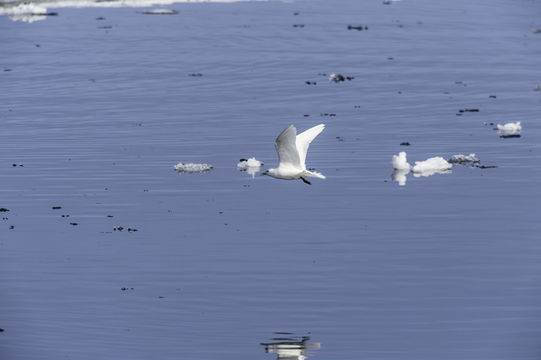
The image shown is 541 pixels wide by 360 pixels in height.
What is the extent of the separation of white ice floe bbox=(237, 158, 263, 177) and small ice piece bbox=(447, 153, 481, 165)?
6.06 metres

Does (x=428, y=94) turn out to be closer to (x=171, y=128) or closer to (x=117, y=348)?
(x=171, y=128)

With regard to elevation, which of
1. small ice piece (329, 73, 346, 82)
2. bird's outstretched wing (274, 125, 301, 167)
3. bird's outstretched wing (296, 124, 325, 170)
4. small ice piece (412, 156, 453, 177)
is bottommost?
bird's outstretched wing (274, 125, 301, 167)

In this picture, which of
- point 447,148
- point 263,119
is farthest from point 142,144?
point 447,148

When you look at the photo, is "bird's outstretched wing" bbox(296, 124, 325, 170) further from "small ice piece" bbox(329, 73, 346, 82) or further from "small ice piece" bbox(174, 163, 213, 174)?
"small ice piece" bbox(329, 73, 346, 82)

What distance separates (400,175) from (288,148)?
8.66 metres

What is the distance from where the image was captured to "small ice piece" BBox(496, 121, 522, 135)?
1483 inches

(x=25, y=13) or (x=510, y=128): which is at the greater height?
(x=25, y=13)

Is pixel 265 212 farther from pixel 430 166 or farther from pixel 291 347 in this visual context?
pixel 291 347

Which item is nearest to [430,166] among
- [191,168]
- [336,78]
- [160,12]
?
[191,168]

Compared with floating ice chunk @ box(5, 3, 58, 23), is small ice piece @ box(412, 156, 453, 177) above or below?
below

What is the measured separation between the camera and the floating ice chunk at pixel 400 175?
32062 millimetres

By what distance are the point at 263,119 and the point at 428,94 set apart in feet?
28.8

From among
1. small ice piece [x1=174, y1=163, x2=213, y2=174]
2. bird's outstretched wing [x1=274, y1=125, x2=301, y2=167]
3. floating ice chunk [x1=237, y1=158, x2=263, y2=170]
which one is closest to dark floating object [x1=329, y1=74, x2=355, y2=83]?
floating ice chunk [x1=237, y1=158, x2=263, y2=170]

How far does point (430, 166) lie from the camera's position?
3288cm
